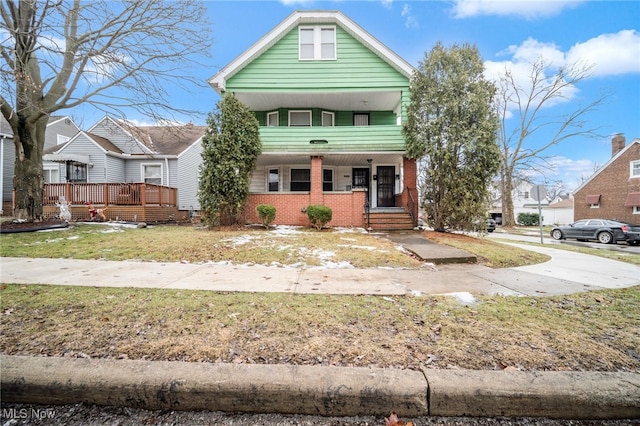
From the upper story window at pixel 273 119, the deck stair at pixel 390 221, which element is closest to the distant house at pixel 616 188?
the deck stair at pixel 390 221

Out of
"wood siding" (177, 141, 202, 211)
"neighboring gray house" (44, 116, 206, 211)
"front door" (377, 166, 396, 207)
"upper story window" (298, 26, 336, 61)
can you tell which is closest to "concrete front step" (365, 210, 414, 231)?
"front door" (377, 166, 396, 207)

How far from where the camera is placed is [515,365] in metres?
2.30

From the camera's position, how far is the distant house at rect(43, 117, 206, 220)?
549 inches

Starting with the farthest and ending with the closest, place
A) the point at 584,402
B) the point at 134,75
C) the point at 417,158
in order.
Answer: the point at 417,158
the point at 134,75
the point at 584,402

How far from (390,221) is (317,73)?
7512 millimetres

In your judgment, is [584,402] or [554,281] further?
[554,281]

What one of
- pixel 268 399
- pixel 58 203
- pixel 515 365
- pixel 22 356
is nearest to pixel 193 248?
pixel 22 356

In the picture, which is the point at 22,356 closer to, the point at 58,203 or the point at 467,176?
the point at 467,176

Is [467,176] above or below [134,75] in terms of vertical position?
below

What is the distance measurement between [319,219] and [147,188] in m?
9.36

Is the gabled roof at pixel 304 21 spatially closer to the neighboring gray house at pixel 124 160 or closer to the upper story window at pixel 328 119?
the upper story window at pixel 328 119

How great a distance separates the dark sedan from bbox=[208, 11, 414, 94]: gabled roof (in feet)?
51.7

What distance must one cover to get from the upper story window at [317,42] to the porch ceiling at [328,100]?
5.74 ft

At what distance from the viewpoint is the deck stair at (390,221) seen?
12.0 m
